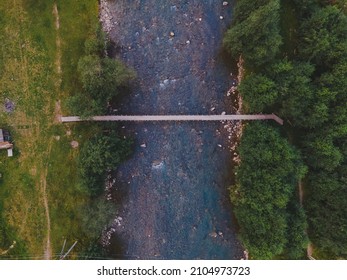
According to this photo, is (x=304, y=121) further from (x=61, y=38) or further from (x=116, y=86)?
(x=61, y=38)

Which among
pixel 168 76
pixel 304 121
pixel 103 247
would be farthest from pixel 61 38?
pixel 304 121

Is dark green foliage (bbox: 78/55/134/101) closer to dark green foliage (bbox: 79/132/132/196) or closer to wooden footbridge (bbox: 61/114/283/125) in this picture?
wooden footbridge (bbox: 61/114/283/125)

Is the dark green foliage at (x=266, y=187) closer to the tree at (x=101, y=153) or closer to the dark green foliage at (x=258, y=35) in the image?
the dark green foliage at (x=258, y=35)

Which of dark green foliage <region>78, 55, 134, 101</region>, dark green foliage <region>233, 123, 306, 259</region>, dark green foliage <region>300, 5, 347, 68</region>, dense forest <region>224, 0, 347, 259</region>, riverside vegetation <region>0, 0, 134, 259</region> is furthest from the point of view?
riverside vegetation <region>0, 0, 134, 259</region>

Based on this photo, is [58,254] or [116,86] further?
[58,254]

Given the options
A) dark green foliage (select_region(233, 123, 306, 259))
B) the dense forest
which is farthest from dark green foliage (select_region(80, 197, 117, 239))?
dark green foliage (select_region(233, 123, 306, 259))

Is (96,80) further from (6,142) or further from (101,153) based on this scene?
(6,142)

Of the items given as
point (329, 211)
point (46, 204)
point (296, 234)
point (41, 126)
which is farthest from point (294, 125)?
point (46, 204)
